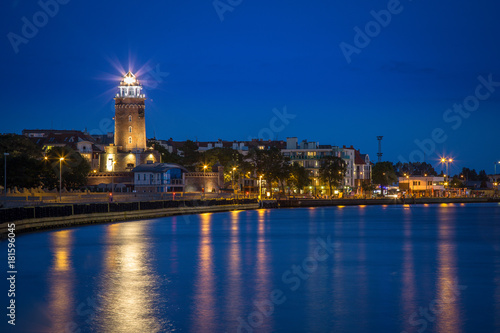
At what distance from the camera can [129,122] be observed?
150 metres

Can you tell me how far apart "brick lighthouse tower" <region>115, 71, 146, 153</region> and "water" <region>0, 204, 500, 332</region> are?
103m

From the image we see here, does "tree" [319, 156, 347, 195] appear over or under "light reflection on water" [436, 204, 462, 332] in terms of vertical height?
over

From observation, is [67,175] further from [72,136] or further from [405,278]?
[405,278]

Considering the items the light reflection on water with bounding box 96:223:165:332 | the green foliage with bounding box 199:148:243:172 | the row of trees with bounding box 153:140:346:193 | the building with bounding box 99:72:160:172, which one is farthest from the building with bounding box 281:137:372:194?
the light reflection on water with bounding box 96:223:165:332

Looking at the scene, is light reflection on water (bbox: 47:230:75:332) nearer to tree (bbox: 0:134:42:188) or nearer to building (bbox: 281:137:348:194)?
tree (bbox: 0:134:42:188)

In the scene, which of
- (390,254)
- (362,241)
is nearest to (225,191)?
(362,241)

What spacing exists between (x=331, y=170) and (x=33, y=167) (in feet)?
288

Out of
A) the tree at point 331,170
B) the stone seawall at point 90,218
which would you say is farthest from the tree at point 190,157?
the stone seawall at point 90,218

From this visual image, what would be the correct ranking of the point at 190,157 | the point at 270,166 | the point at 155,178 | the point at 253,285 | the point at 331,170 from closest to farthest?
the point at 253,285
the point at 155,178
the point at 270,166
the point at 331,170
the point at 190,157

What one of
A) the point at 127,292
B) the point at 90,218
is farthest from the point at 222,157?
the point at 127,292

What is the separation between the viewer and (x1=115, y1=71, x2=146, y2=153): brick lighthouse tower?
491ft

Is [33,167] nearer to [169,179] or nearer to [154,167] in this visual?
[154,167]

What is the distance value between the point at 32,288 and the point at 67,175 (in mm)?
94455

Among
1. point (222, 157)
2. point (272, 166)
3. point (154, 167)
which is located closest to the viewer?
point (154, 167)
